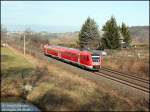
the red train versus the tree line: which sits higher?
the tree line

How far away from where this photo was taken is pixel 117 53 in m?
59.6

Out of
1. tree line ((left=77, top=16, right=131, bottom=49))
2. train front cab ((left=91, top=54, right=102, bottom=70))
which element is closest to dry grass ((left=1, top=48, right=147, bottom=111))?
train front cab ((left=91, top=54, right=102, bottom=70))

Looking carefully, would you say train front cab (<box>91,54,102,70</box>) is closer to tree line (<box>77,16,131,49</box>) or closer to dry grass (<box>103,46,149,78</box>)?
dry grass (<box>103,46,149,78</box>)

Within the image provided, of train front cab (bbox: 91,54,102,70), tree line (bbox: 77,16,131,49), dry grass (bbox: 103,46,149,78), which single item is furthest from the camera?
tree line (bbox: 77,16,131,49)

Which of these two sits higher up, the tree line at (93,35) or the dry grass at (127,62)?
the tree line at (93,35)

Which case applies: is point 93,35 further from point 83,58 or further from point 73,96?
point 73,96

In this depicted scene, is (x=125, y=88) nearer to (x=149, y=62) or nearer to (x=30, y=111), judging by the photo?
(x=30, y=111)

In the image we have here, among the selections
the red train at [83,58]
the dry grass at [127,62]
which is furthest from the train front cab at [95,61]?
the dry grass at [127,62]

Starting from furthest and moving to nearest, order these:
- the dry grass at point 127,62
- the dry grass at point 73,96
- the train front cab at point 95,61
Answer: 1. the train front cab at point 95,61
2. the dry grass at point 127,62
3. the dry grass at point 73,96

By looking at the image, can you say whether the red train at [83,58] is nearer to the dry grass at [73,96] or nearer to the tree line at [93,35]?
the dry grass at [73,96]

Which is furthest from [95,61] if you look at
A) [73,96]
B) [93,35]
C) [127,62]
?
[93,35]

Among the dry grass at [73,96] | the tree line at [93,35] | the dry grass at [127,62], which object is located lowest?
A: the dry grass at [73,96]

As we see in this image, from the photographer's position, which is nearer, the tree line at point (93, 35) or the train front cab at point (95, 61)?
the train front cab at point (95, 61)

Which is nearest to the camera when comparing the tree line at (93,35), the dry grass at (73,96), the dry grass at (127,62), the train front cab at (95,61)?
the dry grass at (73,96)
